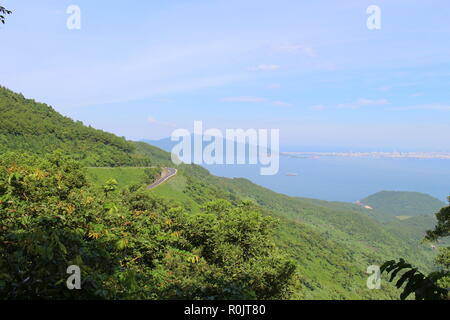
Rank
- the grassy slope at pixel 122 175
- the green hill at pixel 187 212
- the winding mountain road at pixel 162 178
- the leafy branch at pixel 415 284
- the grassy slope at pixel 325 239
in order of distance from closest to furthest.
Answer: the leafy branch at pixel 415 284 < the green hill at pixel 187 212 < the grassy slope at pixel 325 239 < the grassy slope at pixel 122 175 < the winding mountain road at pixel 162 178

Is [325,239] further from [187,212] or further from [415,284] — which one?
[415,284]

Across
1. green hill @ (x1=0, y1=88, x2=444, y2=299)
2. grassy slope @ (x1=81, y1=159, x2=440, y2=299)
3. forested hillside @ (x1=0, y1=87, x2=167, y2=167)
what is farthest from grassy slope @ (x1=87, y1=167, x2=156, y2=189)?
forested hillside @ (x1=0, y1=87, x2=167, y2=167)

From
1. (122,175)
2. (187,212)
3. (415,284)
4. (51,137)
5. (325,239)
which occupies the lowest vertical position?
(325,239)

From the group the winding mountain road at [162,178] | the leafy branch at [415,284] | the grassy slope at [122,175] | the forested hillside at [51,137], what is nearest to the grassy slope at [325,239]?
the grassy slope at [122,175]

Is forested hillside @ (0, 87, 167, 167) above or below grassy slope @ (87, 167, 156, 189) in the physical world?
above

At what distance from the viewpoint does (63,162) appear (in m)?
23.2

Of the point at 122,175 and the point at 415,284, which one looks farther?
the point at 122,175

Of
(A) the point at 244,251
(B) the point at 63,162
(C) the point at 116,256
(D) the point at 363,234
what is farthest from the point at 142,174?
(D) the point at 363,234

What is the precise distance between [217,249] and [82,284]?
12.2 m

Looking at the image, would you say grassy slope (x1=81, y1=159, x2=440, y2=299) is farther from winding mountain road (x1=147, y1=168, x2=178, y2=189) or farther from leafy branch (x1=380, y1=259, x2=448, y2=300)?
leafy branch (x1=380, y1=259, x2=448, y2=300)

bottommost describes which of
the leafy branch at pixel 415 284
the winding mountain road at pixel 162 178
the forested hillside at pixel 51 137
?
the winding mountain road at pixel 162 178

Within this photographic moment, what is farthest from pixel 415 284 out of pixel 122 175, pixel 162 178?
pixel 162 178

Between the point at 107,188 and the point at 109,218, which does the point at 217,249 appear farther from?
the point at 107,188

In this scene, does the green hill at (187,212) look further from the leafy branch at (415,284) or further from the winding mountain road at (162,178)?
the leafy branch at (415,284)
